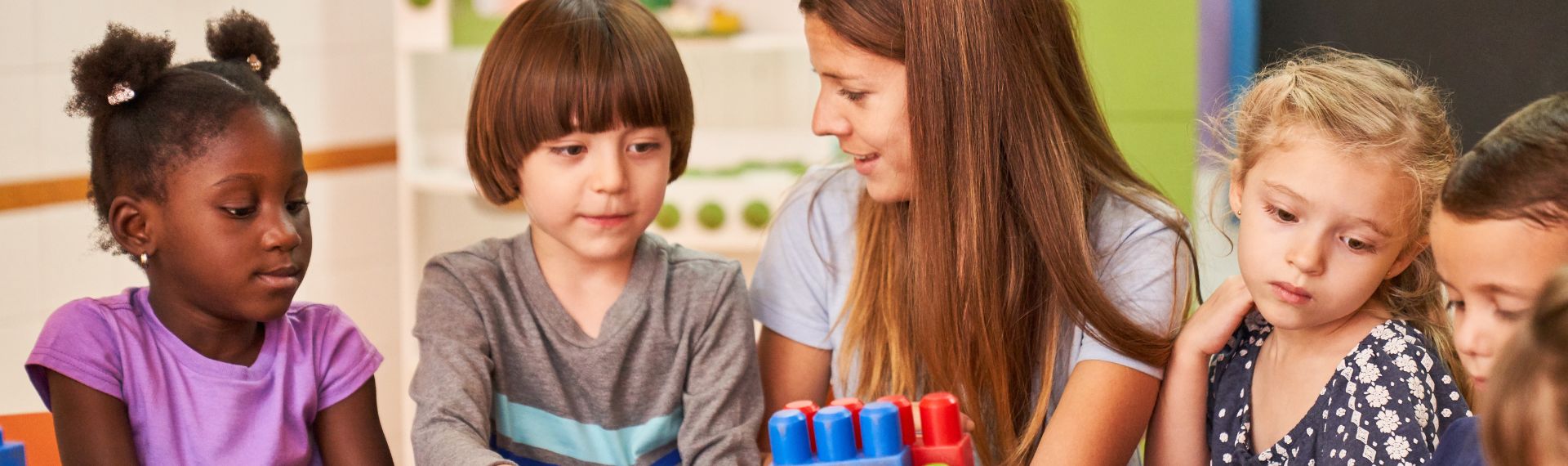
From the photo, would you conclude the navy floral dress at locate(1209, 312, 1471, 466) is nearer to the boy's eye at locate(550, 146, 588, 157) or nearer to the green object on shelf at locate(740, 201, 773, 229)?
the boy's eye at locate(550, 146, 588, 157)

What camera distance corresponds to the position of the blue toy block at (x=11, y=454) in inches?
38.5

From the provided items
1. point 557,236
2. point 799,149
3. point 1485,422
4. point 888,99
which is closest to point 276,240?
point 557,236

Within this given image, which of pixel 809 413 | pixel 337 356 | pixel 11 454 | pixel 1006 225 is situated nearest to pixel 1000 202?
pixel 1006 225

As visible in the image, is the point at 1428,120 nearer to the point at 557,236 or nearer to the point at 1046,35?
the point at 1046,35

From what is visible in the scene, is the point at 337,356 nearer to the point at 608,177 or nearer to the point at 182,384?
the point at 182,384

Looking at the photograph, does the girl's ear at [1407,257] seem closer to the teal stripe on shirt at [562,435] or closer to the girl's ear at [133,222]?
the teal stripe on shirt at [562,435]

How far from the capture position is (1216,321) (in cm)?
121

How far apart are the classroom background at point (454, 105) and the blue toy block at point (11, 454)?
0.20 meters

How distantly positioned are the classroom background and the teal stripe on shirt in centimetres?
41

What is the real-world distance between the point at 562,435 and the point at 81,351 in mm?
417

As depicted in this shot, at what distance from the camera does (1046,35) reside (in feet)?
4.17

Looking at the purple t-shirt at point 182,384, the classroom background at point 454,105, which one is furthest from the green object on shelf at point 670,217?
the purple t-shirt at point 182,384

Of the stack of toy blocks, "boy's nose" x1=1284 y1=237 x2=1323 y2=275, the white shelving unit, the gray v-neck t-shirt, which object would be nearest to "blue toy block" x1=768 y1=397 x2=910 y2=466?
the stack of toy blocks

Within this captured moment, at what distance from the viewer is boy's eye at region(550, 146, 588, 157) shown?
1.24m
